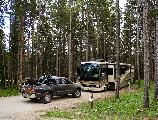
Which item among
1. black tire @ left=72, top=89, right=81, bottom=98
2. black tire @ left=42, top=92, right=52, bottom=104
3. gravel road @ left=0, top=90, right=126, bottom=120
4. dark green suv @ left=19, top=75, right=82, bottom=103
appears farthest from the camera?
black tire @ left=72, top=89, right=81, bottom=98

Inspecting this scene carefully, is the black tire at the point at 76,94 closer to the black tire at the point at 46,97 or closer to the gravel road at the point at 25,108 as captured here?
the gravel road at the point at 25,108

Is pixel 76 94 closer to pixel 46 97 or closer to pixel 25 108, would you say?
pixel 46 97

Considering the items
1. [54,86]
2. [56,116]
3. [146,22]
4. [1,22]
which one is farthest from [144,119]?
[1,22]

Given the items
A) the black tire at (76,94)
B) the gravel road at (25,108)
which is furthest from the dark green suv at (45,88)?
Result: the gravel road at (25,108)

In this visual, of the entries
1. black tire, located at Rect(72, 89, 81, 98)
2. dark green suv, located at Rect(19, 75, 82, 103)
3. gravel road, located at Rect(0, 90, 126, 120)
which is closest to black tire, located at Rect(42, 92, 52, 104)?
dark green suv, located at Rect(19, 75, 82, 103)

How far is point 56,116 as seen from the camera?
885cm

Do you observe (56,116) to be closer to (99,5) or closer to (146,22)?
(146,22)

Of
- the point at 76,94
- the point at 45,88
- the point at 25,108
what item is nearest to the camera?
the point at 25,108

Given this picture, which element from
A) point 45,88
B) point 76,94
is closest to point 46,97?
point 45,88

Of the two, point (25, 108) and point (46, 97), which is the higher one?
point (46, 97)

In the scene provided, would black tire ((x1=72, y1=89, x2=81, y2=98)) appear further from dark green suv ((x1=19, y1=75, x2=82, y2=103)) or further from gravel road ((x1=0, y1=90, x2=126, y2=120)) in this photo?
gravel road ((x1=0, y1=90, x2=126, y2=120))

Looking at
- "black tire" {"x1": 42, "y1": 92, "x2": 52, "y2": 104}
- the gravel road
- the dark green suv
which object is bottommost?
the gravel road

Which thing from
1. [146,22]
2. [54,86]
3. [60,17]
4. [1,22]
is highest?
[60,17]

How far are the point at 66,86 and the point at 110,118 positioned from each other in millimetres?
6885
